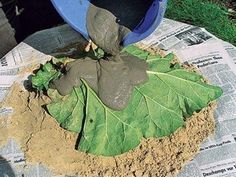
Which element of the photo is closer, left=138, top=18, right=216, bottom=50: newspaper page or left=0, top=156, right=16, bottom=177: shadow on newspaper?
left=0, top=156, right=16, bottom=177: shadow on newspaper

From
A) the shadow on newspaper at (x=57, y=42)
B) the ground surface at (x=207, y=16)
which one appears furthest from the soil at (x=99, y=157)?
the ground surface at (x=207, y=16)

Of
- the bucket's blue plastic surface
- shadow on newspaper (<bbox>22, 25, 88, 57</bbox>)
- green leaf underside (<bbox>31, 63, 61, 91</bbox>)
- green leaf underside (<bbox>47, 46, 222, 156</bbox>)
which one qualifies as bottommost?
green leaf underside (<bbox>47, 46, 222, 156</bbox>)

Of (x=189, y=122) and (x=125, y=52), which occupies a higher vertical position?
(x=125, y=52)

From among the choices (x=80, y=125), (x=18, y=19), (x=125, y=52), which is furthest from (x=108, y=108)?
(x=18, y=19)

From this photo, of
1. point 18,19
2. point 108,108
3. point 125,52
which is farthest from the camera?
point 18,19

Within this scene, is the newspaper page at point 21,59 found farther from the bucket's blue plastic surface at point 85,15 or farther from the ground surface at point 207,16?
the ground surface at point 207,16

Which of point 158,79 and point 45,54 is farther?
point 45,54

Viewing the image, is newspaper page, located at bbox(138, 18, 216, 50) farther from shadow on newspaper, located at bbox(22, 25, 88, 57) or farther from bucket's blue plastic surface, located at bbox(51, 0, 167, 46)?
bucket's blue plastic surface, located at bbox(51, 0, 167, 46)

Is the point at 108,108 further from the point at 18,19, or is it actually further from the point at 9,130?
the point at 18,19

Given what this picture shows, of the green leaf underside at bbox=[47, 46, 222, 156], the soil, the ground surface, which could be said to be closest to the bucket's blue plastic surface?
the green leaf underside at bbox=[47, 46, 222, 156]
